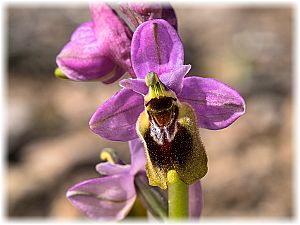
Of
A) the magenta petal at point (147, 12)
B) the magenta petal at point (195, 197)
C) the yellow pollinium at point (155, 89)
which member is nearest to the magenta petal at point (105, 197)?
the magenta petal at point (195, 197)

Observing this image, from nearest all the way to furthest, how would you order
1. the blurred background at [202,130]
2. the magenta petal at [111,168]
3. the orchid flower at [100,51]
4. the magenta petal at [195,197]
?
the orchid flower at [100,51]
the magenta petal at [195,197]
the magenta petal at [111,168]
the blurred background at [202,130]

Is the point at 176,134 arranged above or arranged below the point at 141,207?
above

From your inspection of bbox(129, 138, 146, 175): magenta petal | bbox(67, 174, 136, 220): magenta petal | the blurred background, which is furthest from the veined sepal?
the blurred background

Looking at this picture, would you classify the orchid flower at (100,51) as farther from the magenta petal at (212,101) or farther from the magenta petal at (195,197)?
the magenta petal at (195,197)

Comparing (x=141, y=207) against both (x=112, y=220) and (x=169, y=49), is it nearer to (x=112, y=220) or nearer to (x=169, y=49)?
(x=112, y=220)

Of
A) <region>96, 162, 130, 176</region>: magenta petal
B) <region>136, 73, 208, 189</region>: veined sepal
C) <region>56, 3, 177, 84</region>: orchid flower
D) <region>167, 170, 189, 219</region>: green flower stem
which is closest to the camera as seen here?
<region>136, 73, 208, 189</region>: veined sepal

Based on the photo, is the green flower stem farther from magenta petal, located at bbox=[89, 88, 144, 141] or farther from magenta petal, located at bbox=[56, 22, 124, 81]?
magenta petal, located at bbox=[56, 22, 124, 81]

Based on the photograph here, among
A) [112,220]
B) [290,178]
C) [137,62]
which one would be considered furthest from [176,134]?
[290,178]
